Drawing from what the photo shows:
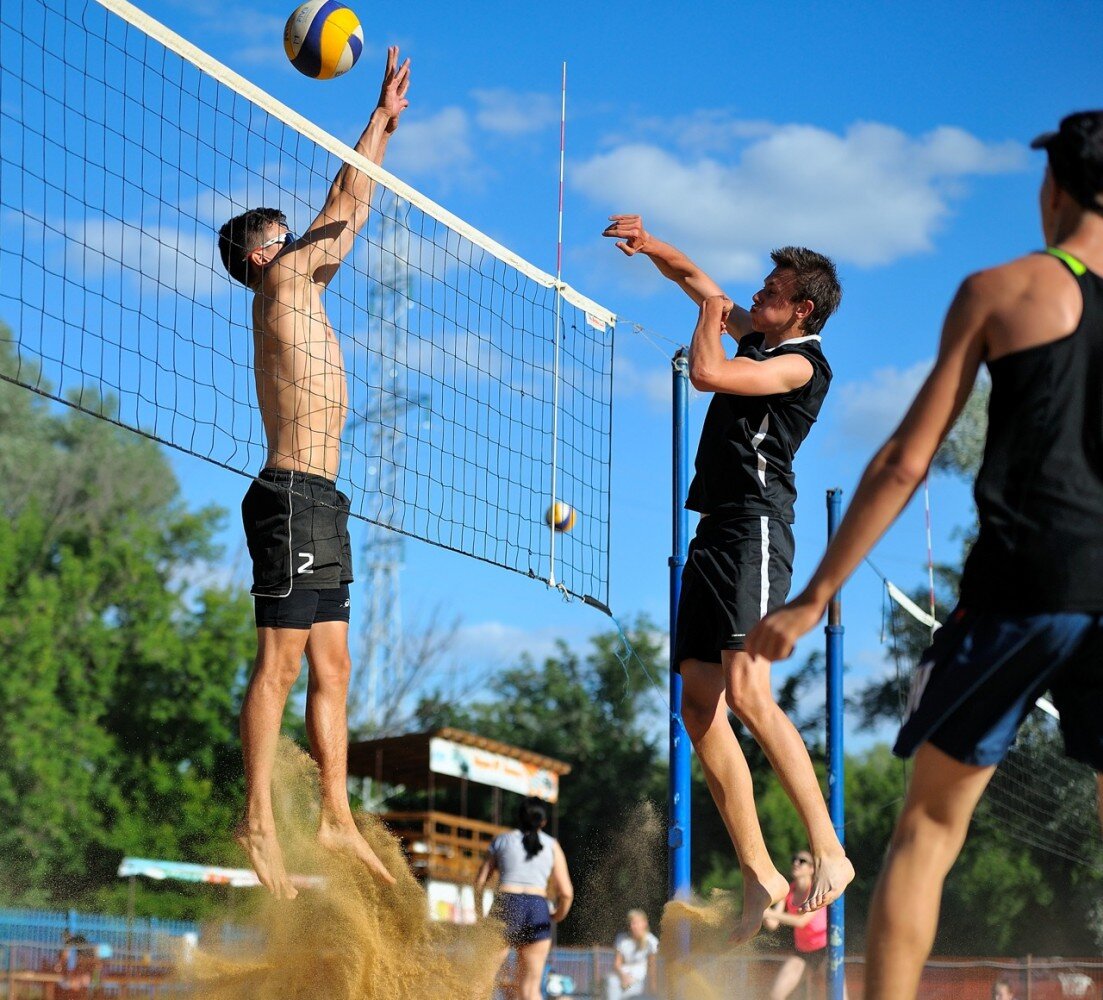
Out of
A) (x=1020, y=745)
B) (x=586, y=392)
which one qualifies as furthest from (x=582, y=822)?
(x=586, y=392)

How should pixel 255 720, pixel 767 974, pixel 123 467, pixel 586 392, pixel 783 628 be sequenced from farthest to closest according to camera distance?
1. pixel 123 467
2. pixel 767 974
3. pixel 586 392
4. pixel 255 720
5. pixel 783 628

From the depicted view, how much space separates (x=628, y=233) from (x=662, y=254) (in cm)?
18

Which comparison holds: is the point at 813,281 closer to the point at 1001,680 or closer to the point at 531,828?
the point at 1001,680

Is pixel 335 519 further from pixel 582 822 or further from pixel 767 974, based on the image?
pixel 582 822

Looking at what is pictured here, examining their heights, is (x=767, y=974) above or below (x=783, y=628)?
below

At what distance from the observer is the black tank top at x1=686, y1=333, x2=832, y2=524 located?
5289mm

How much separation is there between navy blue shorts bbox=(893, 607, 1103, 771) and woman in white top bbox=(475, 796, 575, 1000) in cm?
639

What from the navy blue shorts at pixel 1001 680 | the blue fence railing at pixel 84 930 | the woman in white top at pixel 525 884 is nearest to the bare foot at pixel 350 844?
the navy blue shorts at pixel 1001 680

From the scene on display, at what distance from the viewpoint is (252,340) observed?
559cm

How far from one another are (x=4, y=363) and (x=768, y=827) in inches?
970

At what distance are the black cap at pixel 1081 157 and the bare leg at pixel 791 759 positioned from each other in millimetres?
2341

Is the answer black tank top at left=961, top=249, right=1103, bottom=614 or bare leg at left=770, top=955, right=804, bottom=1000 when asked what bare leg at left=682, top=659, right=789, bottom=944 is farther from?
bare leg at left=770, top=955, right=804, bottom=1000

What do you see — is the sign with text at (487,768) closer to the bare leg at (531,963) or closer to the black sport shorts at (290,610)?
the bare leg at (531,963)

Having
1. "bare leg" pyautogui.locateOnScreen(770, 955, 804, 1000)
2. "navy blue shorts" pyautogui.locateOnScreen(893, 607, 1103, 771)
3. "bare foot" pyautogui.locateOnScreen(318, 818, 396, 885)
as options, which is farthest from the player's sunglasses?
"bare leg" pyautogui.locateOnScreen(770, 955, 804, 1000)
